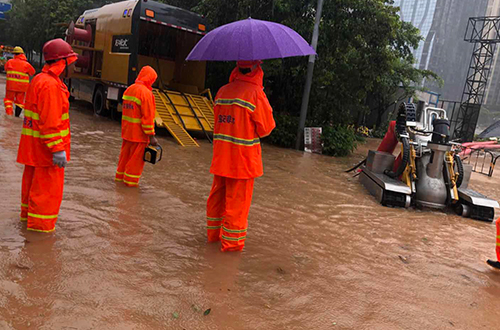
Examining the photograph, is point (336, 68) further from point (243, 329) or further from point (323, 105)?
point (243, 329)

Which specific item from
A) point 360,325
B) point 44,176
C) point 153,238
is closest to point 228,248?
point 153,238

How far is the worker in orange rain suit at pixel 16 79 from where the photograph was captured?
990 cm

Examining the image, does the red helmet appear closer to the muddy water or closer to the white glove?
the white glove

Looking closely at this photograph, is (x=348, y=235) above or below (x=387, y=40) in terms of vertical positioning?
Answer: below

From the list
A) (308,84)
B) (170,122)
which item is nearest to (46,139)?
(170,122)

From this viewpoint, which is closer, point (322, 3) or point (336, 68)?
point (322, 3)

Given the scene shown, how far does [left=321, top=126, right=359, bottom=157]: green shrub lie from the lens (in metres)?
13.0

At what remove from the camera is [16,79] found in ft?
32.9

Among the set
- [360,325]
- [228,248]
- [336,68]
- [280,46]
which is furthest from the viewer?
[336,68]

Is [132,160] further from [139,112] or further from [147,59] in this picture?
[147,59]

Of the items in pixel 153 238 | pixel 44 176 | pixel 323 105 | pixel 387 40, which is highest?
pixel 387 40

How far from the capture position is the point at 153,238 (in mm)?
4426

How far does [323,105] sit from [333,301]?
1097 centimetres

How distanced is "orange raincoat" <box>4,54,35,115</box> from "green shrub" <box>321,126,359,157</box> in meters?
8.33
